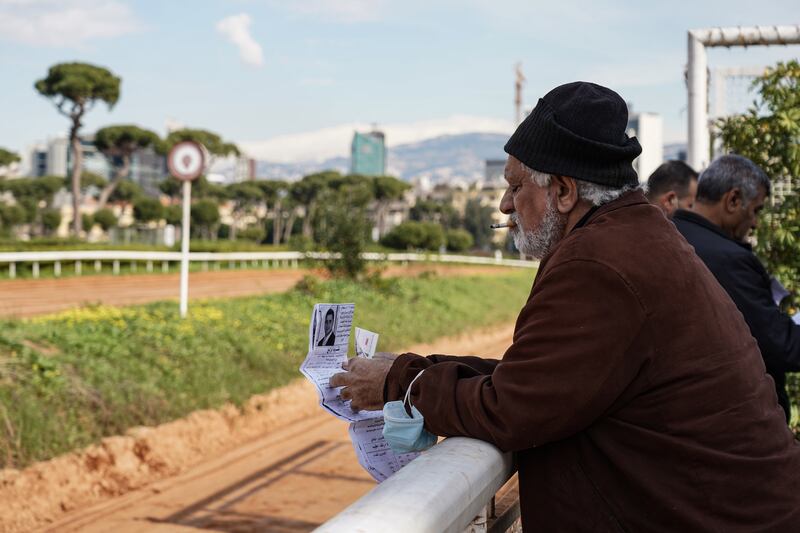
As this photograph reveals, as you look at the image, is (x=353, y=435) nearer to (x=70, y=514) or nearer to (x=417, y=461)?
(x=417, y=461)

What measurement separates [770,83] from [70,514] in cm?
562

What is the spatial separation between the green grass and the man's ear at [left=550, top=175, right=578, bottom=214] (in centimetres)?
562

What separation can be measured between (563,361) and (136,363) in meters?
7.91

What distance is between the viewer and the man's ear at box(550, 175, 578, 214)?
6.66ft

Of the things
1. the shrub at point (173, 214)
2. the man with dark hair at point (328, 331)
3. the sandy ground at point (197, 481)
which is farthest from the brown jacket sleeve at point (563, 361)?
the shrub at point (173, 214)

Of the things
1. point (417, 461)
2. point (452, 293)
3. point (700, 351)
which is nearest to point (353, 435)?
point (417, 461)

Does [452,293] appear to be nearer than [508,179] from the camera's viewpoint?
No

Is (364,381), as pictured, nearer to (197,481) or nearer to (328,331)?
(328,331)

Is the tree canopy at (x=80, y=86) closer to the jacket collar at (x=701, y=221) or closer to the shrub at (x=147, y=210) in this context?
the shrub at (x=147, y=210)

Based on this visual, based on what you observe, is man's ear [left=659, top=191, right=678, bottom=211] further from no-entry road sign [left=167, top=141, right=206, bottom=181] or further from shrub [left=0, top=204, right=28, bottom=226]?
shrub [left=0, top=204, right=28, bottom=226]

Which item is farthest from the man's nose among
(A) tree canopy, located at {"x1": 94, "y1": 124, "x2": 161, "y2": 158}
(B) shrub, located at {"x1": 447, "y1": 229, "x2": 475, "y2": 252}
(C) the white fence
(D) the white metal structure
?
(B) shrub, located at {"x1": 447, "y1": 229, "x2": 475, "y2": 252}

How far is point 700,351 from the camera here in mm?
1800

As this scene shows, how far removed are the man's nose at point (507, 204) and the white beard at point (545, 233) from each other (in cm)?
5

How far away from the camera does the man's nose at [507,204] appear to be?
7.34 feet
